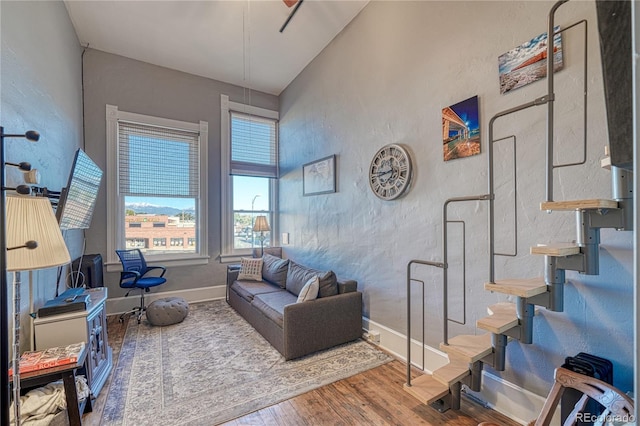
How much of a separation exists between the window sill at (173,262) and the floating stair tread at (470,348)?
3.99m

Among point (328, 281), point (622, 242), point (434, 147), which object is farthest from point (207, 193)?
point (622, 242)

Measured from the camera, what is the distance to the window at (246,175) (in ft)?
15.8

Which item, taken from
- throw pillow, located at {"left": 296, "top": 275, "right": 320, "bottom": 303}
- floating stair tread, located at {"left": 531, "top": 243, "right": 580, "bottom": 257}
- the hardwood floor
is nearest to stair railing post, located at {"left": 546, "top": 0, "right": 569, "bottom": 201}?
floating stair tread, located at {"left": 531, "top": 243, "right": 580, "bottom": 257}

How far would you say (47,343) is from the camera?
185 cm

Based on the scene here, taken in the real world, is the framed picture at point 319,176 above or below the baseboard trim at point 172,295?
above

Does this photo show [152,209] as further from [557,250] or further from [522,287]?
[557,250]

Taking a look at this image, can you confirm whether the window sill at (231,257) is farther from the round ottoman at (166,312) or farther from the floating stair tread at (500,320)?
the floating stair tread at (500,320)

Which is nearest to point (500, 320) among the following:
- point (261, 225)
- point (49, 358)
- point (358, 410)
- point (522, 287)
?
point (522, 287)

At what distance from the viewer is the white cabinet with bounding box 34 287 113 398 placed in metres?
1.84

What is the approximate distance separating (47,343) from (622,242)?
3630 mm

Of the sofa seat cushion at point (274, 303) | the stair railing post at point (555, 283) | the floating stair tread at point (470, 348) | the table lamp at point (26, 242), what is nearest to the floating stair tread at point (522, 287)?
the stair railing post at point (555, 283)

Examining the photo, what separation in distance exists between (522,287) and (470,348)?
551 millimetres

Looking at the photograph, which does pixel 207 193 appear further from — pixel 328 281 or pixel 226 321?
pixel 328 281

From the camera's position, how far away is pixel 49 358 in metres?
1.62
